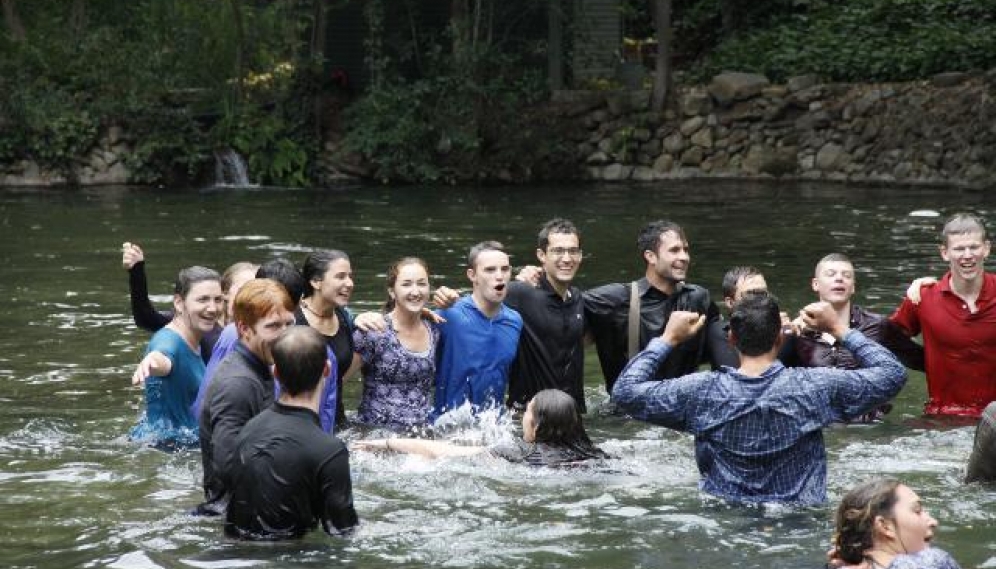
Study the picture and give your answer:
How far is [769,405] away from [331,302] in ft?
10.8

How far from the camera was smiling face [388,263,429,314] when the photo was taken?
1110 centimetres

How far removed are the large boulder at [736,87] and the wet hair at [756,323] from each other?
81.8 ft

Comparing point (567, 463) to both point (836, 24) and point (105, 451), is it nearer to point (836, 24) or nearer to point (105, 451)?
point (105, 451)

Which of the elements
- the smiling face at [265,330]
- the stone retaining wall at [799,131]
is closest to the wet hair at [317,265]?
the smiling face at [265,330]

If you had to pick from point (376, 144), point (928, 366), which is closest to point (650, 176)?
point (376, 144)

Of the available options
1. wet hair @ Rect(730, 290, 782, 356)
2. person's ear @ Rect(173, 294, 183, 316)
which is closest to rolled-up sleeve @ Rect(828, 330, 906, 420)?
wet hair @ Rect(730, 290, 782, 356)

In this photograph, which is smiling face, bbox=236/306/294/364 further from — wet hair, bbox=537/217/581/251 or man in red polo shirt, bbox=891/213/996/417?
man in red polo shirt, bbox=891/213/996/417

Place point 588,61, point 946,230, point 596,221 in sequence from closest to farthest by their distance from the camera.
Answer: point 946,230
point 596,221
point 588,61

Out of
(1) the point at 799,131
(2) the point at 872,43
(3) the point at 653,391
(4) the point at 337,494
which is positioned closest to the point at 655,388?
(3) the point at 653,391

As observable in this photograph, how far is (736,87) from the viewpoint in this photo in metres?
32.8

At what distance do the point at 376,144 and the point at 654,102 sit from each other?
18.5 feet

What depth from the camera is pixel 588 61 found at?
35.2 meters

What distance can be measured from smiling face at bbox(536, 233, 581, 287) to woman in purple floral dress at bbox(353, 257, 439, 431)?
89cm

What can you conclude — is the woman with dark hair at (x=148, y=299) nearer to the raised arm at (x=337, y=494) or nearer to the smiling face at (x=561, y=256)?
the smiling face at (x=561, y=256)
